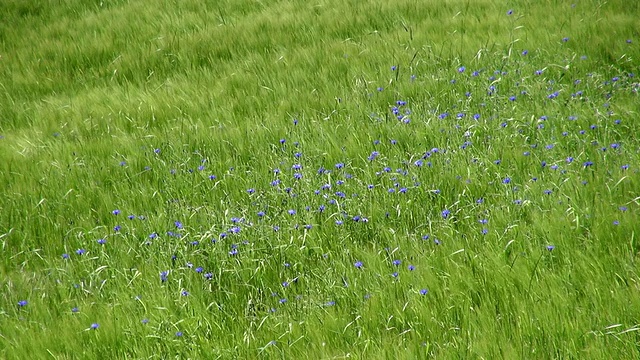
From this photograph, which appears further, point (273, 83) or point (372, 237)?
point (273, 83)

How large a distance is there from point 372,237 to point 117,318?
1343 millimetres

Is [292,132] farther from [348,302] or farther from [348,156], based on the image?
[348,302]

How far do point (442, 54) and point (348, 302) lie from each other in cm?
351

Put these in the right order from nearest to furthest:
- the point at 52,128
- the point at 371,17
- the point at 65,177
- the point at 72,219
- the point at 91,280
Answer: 1. the point at 91,280
2. the point at 72,219
3. the point at 65,177
4. the point at 52,128
5. the point at 371,17

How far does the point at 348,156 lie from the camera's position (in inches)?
172

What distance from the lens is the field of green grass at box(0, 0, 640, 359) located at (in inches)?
106

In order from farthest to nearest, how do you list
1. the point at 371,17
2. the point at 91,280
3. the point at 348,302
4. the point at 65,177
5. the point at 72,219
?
the point at 371,17
the point at 65,177
the point at 72,219
the point at 91,280
the point at 348,302

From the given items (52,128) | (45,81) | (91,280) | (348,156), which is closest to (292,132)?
(348,156)

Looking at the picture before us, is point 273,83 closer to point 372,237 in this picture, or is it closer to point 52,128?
point 52,128

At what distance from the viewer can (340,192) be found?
12.4 ft

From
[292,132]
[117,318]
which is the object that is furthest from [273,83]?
[117,318]

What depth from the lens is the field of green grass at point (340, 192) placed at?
2.70m

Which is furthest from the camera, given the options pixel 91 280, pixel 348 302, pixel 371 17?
pixel 371 17

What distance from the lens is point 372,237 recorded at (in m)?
3.47
